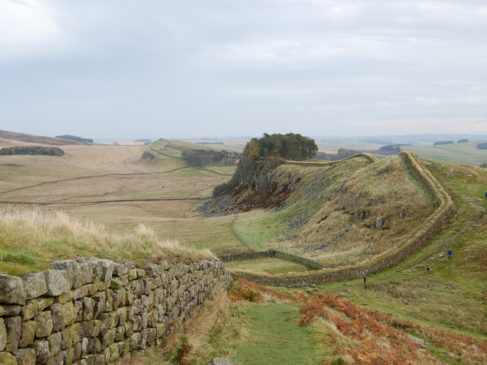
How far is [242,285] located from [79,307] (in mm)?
15525

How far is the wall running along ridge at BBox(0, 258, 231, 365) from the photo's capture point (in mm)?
Result: 6629

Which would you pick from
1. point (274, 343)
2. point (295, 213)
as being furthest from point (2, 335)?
point (295, 213)

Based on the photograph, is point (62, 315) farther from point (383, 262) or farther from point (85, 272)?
point (383, 262)

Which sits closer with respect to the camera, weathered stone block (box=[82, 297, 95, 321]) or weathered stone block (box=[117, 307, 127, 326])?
weathered stone block (box=[82, 297, 95, 321])

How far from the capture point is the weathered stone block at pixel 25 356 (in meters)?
6.66

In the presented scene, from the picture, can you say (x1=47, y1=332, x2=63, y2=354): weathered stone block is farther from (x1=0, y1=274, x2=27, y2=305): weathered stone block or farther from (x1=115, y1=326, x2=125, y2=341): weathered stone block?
(x1=115, y1=326, x2=125, y2=341): weathered stone block

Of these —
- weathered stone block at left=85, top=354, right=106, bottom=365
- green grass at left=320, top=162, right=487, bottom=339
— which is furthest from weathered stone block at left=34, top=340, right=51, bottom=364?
green grass at left=320, top=162, right=487, bottom=339

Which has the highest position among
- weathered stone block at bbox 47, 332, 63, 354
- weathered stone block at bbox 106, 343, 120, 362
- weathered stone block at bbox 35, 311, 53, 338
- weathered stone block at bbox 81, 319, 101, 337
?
weathered stone block at bbox 35, 311, 53, 338

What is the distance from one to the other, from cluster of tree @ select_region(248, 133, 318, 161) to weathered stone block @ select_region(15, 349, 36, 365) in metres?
102

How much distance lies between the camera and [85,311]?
8508 mm

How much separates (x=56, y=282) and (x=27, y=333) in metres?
1.04

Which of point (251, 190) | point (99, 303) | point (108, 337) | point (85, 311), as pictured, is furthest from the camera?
point (251, 190)

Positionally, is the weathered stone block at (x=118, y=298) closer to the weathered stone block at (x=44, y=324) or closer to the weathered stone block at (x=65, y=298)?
the weathered stone block at (x=65, y=298)

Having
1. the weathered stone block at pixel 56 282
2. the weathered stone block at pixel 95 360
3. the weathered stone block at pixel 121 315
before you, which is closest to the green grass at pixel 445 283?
the weathered stone block at pixel 121 315
